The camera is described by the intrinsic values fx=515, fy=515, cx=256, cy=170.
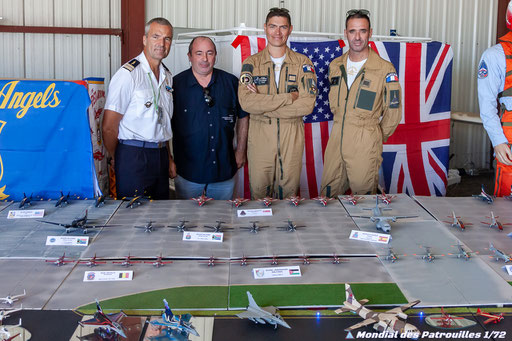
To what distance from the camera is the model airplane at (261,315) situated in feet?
5.03

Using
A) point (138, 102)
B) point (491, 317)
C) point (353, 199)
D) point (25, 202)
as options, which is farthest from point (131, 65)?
point (491, 317)

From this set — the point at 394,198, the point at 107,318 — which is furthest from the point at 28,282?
the point at 394,198

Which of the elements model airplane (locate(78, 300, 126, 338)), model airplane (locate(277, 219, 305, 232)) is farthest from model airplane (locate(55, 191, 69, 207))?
model airplane (locate(78, 300, 126, 338))

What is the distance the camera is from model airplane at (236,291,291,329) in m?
1.53

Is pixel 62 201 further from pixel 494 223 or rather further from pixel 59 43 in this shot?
pixel 59 43

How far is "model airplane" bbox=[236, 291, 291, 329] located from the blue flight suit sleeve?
2421 mm

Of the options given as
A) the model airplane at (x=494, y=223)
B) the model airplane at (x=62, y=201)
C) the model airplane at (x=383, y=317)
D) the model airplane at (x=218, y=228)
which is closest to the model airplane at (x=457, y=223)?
the model airplane at (x=494, y=223)

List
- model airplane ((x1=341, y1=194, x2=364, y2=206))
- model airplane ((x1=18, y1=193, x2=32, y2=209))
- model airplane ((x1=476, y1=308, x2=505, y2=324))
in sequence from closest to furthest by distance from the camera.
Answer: model airplane ((x1=476, y1=308, x2=505, y2=324)) → model airplane ((x1=18, y1=193, x2=32, y2=209)) → model airplane ((x1=341, y1=194, x2=364, y2=206))

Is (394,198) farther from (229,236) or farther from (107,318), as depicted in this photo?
(107,318)

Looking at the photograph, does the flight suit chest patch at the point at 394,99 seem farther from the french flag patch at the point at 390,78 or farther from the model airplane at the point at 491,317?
the model airplane at the point at 491,317

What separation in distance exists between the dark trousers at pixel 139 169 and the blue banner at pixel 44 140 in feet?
0.95

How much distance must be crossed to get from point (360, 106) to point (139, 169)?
166 centimetres

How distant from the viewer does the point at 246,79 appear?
365 centimetres

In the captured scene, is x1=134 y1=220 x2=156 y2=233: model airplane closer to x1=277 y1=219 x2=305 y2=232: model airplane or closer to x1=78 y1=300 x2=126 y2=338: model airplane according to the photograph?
x1=277 y1=219 x2=305 y2=232: model airplane
